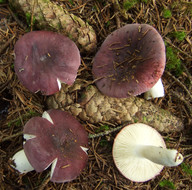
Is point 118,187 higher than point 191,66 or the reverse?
the reverse

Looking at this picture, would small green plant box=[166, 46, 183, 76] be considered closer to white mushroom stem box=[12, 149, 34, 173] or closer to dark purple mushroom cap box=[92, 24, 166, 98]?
dark purple mushroom cap box=[92, 24, 166, 98]

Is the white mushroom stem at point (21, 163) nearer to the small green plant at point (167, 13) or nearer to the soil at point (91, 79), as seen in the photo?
the soil at point (91, 79)

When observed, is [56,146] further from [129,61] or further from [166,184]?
[166,184]

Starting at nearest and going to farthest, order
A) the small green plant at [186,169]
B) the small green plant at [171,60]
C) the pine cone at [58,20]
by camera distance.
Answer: the pine cone at [58,20] < the small green plant at [186,169] < the small green plant at [171,60]

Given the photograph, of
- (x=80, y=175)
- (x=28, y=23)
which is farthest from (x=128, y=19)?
(x=80, y=175)

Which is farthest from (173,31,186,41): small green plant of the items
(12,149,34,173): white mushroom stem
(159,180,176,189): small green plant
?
(12,149,34,173): white mushroom stem

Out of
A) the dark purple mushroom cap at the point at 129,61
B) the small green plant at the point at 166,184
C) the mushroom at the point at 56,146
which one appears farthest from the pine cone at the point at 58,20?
the small green plant at the point at 166,184

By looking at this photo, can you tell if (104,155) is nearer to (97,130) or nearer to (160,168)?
(97,130)
